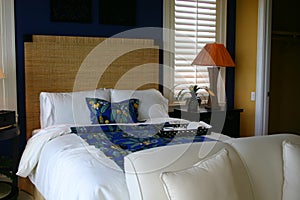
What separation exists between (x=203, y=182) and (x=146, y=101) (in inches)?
86.6

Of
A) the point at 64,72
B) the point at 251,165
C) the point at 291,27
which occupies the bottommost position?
the point at 251,165

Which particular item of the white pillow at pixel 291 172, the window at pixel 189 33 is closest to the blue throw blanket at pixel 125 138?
the white pillow at pixel 291 172

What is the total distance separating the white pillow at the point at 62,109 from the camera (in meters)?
3.48

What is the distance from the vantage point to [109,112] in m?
3.40

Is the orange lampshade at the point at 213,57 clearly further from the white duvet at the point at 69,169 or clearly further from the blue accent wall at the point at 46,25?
the white duvet at the point at 69,169

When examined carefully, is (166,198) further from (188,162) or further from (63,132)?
(63,132)

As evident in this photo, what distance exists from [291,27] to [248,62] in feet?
4.74

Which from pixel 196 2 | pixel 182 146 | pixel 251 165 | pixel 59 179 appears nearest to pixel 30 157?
pixel 59 179

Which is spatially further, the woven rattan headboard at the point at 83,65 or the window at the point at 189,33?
the window at the point at 189,33

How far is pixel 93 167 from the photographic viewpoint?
84.3 inches

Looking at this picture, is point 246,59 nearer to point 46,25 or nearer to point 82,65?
point 82,65

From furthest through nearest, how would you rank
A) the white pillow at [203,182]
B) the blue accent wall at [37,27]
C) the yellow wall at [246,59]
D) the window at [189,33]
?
the yellow wall at [246,59] → the window at [189,33] → the blue accent wall at [37,27] → the white pillow at [203,182]

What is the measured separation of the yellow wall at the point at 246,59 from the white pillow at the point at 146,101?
4.46 feet

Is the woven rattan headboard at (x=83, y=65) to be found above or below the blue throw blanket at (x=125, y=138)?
above
